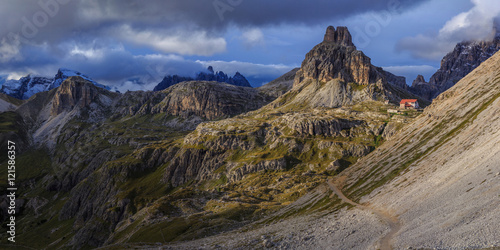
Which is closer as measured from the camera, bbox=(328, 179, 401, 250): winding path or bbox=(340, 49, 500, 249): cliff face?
bbox=(340, 49, 500, 249): cliff face

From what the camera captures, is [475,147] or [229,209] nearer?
[475,147]

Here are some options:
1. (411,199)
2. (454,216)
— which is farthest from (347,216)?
(454,216)

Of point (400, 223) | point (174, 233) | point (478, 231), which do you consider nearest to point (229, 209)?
point (174, 233)

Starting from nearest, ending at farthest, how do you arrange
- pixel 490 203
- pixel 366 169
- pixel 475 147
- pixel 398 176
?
pixel 490 203 < pixel 475 147 < pixel 398 176 < pixel 366 169

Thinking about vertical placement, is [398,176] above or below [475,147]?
below

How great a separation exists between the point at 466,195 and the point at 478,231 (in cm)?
2485

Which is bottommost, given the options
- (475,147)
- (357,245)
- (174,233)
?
(174,233)

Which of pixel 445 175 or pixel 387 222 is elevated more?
pixel 445 175

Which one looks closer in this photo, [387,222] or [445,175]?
[387,222]

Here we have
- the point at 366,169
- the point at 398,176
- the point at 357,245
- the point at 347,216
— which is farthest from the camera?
the point at 366,169

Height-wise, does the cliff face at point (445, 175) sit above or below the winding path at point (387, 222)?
above

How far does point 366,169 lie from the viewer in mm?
178375

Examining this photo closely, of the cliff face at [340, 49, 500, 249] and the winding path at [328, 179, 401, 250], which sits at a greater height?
the cliff face at [340, 49, 500, 249]

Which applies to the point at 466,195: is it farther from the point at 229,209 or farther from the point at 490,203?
the point at 229,209
